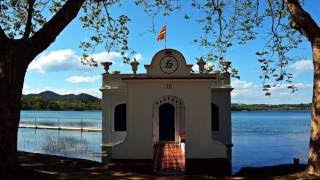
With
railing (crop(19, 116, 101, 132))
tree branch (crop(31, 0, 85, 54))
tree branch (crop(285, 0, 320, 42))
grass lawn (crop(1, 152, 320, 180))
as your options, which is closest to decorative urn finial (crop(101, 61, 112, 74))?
grass lawn (crop(1, 152, 320, 180))

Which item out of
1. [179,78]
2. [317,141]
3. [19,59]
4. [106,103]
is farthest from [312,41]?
[106,103]

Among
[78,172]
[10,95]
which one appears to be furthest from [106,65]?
[10,95]

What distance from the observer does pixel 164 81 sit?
20344 mm

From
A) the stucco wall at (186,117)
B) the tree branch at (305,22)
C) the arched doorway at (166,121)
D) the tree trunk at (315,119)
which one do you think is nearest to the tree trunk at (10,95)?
the stucco wall at (186,117)

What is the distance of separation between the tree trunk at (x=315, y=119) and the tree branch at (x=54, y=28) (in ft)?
22.9

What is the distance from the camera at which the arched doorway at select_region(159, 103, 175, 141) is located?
68.7ft

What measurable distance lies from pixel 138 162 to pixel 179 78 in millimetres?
3879

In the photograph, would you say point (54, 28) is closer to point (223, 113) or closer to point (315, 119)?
point (315, 119)

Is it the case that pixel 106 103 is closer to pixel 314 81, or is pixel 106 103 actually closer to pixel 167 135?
pixel 167 135

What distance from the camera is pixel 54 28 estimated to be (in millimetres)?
13836

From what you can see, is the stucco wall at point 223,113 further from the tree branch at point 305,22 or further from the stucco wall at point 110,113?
the tree branch at point 305,22

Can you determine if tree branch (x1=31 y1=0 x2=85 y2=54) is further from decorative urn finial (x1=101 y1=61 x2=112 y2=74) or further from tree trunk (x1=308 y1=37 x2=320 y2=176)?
decorative urn finial (x1=101 y1=61 x2=112 y2=74)

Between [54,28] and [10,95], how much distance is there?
231 centimetres

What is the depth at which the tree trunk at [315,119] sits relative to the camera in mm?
13789
